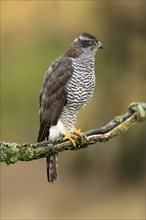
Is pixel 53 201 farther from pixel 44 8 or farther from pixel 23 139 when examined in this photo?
pixel 44 8

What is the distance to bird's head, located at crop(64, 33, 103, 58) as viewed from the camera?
4.10 metres

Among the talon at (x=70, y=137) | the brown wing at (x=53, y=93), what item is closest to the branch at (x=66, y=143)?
the talon at (x=70, y=137)

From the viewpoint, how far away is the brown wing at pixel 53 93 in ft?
14.4

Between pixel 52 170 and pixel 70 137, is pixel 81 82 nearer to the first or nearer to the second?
pixel 70 137

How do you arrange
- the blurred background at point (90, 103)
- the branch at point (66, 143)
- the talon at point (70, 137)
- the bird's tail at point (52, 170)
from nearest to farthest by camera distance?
the branch at point (66, 143) < the talon at point (70, 137) < the bird's tail at point (52, 170) < the blurred background at point (90, 103)

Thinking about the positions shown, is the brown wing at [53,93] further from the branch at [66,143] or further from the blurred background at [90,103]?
the blurred background at [90,103]

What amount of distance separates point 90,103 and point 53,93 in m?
5.45

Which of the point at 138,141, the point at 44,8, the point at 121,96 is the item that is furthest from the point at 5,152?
the point at 138,141

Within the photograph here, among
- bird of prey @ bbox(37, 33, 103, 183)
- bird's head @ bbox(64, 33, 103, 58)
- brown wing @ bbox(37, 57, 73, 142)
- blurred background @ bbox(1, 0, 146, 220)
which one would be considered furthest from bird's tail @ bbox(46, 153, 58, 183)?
blurred background @ bbox(1, 0, 146, 220)

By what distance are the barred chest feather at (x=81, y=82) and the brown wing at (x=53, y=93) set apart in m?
0.04

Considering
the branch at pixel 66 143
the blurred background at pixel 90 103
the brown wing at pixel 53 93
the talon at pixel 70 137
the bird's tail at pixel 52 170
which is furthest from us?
the blurred background at pixel 90 103

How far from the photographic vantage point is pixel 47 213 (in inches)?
466

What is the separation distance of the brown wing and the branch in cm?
43

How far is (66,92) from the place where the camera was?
4438 mm
